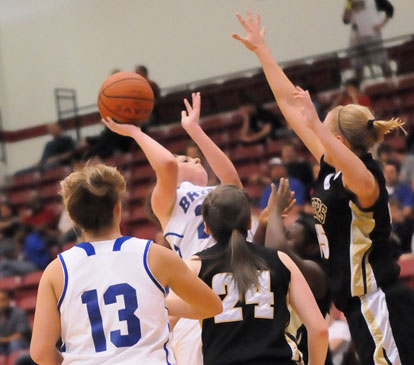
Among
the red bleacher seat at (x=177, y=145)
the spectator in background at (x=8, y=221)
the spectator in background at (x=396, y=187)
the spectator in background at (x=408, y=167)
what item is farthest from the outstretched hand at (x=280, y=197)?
the red bleacher seat at (x=177, y=145)

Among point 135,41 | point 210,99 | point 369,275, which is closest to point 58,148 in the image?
point 210,99

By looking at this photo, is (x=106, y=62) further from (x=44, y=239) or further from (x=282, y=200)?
(x=282, y=200)

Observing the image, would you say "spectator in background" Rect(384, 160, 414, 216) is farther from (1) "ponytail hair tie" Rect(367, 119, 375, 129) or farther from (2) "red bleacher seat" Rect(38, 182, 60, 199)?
(2) "red bleacher seat" Rect(38, 182, 60, 199)

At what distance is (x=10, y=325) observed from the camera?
8.90 m

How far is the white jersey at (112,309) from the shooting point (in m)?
2.77

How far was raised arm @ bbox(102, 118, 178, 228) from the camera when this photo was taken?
3.95m

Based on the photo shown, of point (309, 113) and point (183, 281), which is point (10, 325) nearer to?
point (309, 113)

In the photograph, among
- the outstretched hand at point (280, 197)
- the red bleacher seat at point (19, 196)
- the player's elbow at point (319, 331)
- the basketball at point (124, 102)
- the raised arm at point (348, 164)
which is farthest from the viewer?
the red bleacher seat at point (19, 196)

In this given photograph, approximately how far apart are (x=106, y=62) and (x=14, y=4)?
2204mm

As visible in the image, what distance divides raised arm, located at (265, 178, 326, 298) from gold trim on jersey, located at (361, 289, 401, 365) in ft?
0.89

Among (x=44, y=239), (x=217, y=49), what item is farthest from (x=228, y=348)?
(x=217, y=49)

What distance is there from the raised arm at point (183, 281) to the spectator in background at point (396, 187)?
5.37m

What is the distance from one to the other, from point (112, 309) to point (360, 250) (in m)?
1.23

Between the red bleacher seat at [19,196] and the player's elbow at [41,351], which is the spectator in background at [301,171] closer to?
the red bleacher seat at [19,196]
